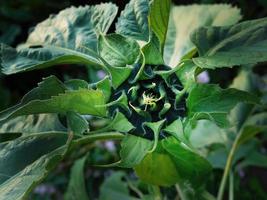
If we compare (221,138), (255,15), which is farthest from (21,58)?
(255,15)

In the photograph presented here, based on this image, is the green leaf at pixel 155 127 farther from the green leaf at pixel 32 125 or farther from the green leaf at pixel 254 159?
the green leaf at pixel 254 159

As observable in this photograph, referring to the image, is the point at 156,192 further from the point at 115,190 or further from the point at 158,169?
the point at 115,190

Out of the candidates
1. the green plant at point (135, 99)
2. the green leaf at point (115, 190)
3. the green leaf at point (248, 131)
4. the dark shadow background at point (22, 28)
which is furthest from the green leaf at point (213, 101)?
the dark shadow background at point (22, 28)

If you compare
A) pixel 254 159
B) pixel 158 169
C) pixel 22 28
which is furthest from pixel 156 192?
pixel 22 28

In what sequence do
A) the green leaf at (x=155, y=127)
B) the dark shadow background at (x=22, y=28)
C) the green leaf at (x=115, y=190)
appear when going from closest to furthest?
the green leaf at (x=155, y=127)
the green leaf at (x=115, y=190)
the dark shadow background at (x=22, y=28)

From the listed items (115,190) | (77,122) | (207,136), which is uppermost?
(77,122)

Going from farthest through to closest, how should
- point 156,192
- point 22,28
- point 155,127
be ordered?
point 22,28
point 156,192
point 155,127

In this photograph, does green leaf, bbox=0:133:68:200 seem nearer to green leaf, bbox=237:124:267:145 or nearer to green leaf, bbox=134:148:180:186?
green leaf, bbox=134:148:180:186
